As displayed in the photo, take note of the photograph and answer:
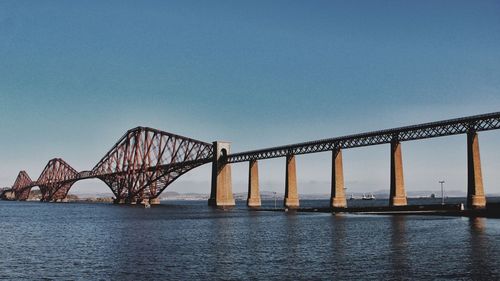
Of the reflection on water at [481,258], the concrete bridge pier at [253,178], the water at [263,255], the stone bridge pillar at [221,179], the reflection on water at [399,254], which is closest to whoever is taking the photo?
the reflection on water at [481,258]

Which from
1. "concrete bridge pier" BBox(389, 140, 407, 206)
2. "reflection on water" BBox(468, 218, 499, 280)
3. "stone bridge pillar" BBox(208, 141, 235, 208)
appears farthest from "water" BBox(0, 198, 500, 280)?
"stone bridge pillar" BBox(208, 141, 235, 208)

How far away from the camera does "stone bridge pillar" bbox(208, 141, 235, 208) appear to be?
13588cm

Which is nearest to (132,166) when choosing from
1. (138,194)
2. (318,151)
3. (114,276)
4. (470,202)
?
(138,194)

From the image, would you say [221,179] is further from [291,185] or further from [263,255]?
[263,255]

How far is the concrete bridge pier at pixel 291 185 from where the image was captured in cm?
11031

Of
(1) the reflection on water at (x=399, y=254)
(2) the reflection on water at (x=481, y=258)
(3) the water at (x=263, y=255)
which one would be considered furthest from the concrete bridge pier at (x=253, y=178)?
(2) the reflection on water at (x=481, y=258)

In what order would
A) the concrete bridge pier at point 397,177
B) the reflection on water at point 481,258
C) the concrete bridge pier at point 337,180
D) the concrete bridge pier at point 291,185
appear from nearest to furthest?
the reflection on water at point 481,258 → the concrete bridge pier at point 397,177 → the concrete bridge pier at point 337,180 → the concrete bridge pier at point 291,185

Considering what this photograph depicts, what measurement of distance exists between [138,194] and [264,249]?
14343 cm

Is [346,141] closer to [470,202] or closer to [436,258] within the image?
[470,202]

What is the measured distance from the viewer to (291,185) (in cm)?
11012

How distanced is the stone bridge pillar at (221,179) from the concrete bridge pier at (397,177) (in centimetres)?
5898

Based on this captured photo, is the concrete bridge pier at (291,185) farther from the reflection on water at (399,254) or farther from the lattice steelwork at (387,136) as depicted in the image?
the reflection on water at (399,254)

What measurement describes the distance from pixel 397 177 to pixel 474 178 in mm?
14664

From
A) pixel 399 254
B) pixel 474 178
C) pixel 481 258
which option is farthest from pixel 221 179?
pixel 481 258
